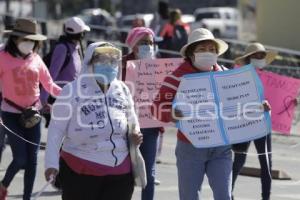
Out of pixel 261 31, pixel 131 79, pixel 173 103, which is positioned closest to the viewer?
pixel 173 103

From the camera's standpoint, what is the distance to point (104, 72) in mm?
6441

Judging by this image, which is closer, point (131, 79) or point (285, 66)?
point (131, 79)

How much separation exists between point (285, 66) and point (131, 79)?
31.4 ft

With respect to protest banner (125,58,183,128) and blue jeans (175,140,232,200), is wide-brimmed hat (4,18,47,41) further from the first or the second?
blue jeans (175,140,232,200)

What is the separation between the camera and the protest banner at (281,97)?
9.31 meters

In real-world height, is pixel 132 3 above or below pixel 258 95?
below

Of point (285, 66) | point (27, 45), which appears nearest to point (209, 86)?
point (27, 45)

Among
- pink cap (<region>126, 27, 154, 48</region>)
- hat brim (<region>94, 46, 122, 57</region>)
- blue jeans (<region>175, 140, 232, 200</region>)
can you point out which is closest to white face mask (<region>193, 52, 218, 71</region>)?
blue jeans (<region>175, 140, 232, 200</region>)

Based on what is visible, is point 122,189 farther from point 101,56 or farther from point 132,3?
point 132,3

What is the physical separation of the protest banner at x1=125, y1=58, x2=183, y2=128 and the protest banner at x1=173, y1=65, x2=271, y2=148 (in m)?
1.49

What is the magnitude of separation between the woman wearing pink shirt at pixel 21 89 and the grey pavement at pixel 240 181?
105 centimetres

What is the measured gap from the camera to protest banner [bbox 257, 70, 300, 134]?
30.6 feet

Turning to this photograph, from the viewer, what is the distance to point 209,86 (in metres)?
7.29

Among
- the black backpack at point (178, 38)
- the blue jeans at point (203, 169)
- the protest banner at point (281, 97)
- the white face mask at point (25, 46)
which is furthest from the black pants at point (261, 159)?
the black backpack at point (178, 38)
